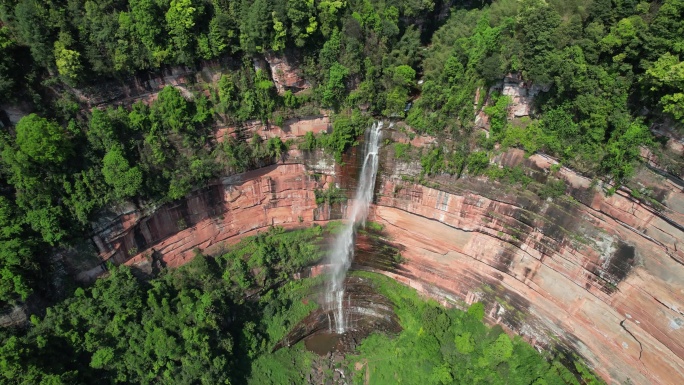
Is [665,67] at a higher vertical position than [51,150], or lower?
higher

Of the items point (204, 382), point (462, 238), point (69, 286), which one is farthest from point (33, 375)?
point (462, 238)

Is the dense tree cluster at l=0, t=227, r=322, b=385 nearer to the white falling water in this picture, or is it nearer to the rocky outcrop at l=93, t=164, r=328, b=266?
the rocky outcrop at l=93, t=164, r=328, b=266

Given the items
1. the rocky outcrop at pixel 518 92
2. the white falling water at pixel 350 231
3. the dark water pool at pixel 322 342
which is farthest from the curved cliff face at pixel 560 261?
the dark water pool at pixel 322 342

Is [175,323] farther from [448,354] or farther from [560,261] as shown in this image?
[560,261]

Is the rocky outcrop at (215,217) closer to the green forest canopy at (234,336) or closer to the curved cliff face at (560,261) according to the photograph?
the green forest canopy at (234,336)

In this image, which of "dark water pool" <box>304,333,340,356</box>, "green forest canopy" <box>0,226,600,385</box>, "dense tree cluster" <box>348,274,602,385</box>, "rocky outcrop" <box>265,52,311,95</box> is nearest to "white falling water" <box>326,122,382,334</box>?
"dark water pool" <box>304,333,340,356</box>

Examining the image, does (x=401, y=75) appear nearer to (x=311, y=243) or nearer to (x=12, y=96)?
(x=311, y=243)
